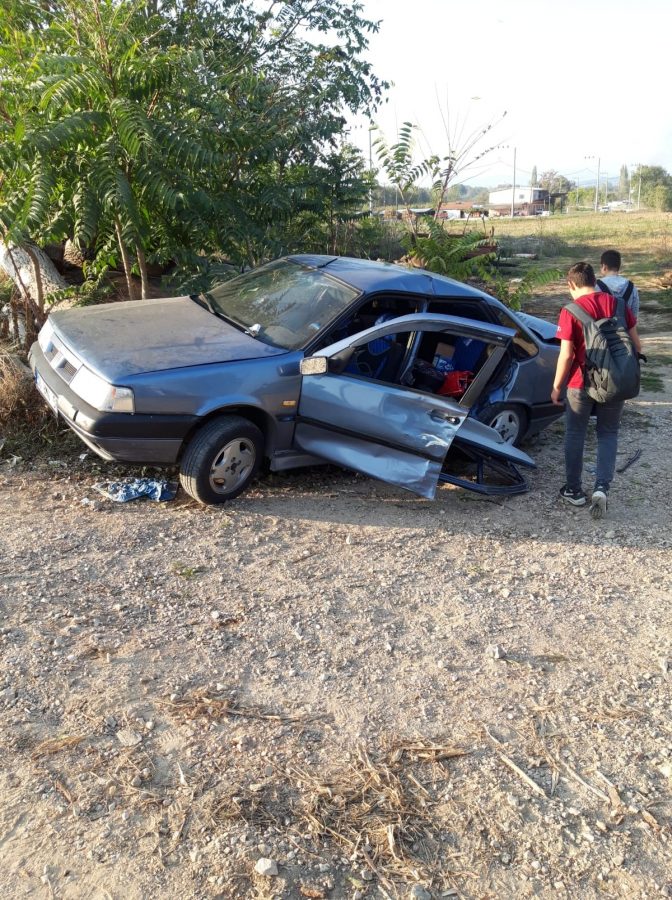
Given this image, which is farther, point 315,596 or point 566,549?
Answer: point 566,549

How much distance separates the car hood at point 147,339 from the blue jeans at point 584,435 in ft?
7.64

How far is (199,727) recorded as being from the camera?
11.6 feet

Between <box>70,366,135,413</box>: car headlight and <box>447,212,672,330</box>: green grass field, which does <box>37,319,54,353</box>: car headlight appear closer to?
<box>70,366,135,413</box>: car headlight

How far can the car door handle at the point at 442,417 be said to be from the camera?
228 inches

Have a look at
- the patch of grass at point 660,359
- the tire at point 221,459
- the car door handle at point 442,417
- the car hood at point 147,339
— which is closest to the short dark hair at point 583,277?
the car door handle at point 442,417

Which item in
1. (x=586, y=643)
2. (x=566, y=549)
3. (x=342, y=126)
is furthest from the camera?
(x=342, y=126)

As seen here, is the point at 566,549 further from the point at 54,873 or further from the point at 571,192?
the point at 571,192

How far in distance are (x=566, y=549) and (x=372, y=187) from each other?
8.48 m

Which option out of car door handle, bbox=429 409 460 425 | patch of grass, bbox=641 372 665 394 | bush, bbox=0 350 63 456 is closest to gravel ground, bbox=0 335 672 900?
bush, bbox=0 350 63 456

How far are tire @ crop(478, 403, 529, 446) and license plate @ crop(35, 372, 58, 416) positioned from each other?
11.2ft

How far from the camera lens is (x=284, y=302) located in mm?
6293

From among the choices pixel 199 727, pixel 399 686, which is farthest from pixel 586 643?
pixel 199 727

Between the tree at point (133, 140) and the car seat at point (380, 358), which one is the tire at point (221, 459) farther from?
the tree at point (133, 140)

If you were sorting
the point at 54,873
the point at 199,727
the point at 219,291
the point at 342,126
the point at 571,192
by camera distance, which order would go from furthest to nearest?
1. the point at 571,192
2. the point at 342,126
3. the point at 219,291
4. the point at 199,727
5. the point at 54,873
